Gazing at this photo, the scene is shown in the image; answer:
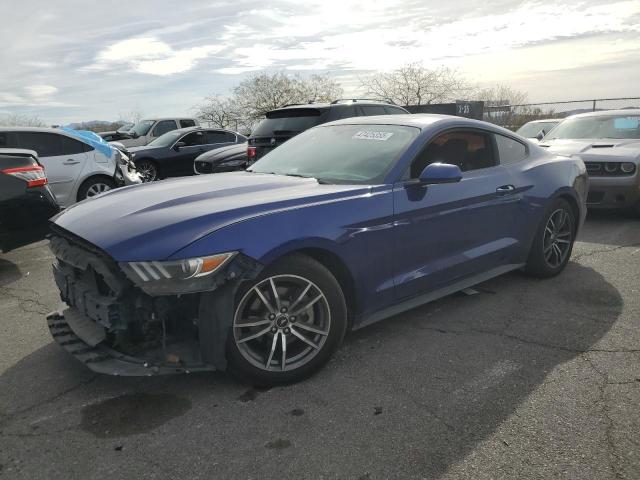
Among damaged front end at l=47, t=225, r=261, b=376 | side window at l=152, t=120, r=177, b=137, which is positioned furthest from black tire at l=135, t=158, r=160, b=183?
damaged front end at l=47, t=225, r=261, b=376

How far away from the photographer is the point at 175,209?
2.97 meters

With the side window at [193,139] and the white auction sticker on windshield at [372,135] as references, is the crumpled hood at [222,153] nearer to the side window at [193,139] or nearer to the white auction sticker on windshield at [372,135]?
the side window at [193,139]

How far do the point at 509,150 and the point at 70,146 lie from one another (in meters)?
6.78

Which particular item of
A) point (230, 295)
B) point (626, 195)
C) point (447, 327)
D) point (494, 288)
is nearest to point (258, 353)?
point (230, 295)

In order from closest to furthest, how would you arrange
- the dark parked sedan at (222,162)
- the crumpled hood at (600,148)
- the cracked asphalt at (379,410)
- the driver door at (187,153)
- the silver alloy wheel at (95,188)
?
the cracked asphalt at (379,410) → the crumpled hood at (600,148) → the silver alloy wheel at (95,188) → the dark parked sedan at (222,162) → the driver door at (187,153)

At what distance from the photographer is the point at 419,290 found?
3623 mm

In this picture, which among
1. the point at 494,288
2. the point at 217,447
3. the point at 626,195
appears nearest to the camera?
the point at 217,447

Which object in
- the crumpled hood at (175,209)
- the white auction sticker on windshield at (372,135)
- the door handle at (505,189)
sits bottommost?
the door handle at (505,189)

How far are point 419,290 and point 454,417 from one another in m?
1.12

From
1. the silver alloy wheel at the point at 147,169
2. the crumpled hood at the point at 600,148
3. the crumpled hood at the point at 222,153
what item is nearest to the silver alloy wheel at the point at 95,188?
the crumpled hood at the point at 222,153

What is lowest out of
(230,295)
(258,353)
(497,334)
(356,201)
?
(497,334)

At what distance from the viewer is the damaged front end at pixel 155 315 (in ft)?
8.51

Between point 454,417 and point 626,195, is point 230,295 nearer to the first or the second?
point 454,417

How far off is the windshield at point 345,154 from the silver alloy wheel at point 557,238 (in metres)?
1.87
